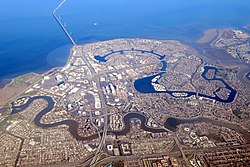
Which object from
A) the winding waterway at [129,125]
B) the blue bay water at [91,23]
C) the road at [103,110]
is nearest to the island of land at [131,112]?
the road at [103,110]

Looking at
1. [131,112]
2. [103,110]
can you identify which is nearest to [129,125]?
[131,112]

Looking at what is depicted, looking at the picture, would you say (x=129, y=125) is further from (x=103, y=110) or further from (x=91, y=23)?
(x=91, y=23)

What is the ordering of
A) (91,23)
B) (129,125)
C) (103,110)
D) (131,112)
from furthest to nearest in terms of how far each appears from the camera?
(91,23)
(103,110)
(131,112)
(129,125)

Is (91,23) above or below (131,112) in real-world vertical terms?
above

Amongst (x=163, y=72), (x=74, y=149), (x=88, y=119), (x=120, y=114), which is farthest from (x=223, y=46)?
(x=74, y=149)

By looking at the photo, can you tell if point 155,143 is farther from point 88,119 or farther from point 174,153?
point 88,119

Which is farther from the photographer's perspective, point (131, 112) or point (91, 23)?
point (91, 23)

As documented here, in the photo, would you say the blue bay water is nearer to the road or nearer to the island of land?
the road

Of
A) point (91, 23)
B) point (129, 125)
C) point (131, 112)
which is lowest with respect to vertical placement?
point (129, 125)

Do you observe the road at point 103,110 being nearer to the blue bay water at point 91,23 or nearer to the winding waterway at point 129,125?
the winding waterway at point 129,125
